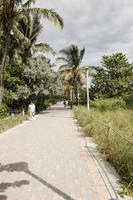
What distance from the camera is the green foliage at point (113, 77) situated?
26.7 meters

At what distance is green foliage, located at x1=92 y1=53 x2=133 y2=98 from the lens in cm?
2673

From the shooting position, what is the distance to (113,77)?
91.5 feet

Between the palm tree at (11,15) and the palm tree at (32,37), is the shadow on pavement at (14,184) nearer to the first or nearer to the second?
the palm tree at (11,15)

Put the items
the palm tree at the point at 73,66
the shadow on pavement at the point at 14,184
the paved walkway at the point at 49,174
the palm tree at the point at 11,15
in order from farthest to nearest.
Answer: the palm tree at the point at 73,66 < the palm tree at the point at 11,15 < the shadow on pavement at the point at 14,184 < the paved walkway at the point at 49,174

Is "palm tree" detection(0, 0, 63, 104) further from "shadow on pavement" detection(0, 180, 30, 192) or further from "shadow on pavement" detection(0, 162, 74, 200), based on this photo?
"shadow on pavement" detection(0, 180, 30, 192)

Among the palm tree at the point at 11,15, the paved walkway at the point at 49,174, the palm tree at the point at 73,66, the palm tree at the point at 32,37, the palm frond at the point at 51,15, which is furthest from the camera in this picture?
the palm tree at the point at 73,66

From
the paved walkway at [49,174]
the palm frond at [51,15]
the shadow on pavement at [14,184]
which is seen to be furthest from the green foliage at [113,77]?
the shadow on pavement at [14,184]

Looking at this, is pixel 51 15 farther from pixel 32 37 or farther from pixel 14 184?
pixel 14 184

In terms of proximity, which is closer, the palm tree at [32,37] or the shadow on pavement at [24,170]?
the shadow on pavement at [24,170]

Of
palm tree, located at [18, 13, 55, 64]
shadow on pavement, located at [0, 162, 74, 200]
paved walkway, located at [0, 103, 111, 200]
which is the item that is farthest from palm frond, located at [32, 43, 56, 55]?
shadow on pavement, located at [0, 162, 74, 200]

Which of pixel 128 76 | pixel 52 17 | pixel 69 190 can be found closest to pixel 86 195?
pixel 69 190

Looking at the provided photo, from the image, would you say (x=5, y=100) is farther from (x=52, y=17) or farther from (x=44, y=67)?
(x=52, y=17)

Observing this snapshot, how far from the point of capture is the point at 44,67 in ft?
77.4

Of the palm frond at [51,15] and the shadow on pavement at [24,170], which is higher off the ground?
the palm frond at [51,15]
